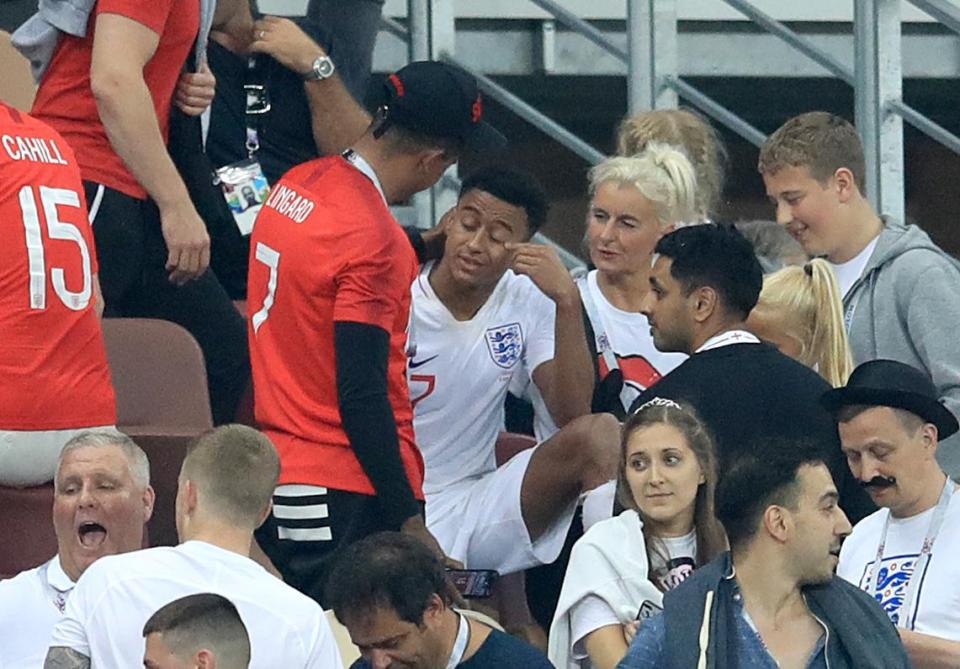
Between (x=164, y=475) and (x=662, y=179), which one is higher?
(x=662, y=179)

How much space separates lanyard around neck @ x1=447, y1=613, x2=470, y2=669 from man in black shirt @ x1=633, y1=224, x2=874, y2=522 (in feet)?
2.29

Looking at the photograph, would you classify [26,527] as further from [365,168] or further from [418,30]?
[418,30]

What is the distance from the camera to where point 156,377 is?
229 inches

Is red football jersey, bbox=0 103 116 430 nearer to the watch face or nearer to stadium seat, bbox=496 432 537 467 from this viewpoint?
the watch face

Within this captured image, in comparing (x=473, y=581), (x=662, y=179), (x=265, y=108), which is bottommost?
(x=473, y=581)

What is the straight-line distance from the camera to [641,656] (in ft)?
14.1

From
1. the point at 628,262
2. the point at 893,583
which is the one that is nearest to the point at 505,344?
the point at 628,262

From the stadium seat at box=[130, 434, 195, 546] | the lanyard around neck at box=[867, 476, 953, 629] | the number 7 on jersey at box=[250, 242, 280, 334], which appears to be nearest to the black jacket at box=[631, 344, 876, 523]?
the lanyard around neck at box=[867, 476, 953, 629]

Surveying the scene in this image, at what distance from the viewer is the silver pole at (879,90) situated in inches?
280

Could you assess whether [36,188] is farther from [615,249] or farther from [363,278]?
[615,249]

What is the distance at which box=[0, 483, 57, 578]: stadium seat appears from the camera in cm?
525

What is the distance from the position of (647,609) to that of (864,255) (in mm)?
1422

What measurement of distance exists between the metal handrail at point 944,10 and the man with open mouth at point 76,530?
3019mm

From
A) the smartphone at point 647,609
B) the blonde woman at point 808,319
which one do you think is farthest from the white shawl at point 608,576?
the blonde woman at point 808,319
